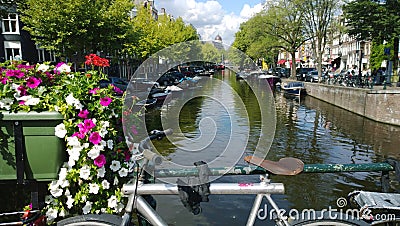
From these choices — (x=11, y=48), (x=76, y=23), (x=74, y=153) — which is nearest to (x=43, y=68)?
(x=74, y=153)

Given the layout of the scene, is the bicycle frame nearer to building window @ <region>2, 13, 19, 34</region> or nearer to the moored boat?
the moored boat

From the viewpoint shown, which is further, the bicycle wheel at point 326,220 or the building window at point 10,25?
the building window at point 10,25

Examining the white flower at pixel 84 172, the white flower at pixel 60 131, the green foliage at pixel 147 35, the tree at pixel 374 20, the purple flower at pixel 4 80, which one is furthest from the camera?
the green foliage at pixel 147 35

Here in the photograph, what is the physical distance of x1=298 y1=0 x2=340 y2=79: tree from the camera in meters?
35.3

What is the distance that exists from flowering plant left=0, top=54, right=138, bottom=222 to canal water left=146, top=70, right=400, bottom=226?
0.48 metres

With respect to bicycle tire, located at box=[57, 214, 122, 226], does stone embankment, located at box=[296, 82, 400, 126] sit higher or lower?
lower

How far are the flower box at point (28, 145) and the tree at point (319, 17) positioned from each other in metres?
34.9

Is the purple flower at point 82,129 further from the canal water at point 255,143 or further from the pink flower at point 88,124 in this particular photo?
the canal water at point 255,143

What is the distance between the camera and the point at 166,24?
146ft

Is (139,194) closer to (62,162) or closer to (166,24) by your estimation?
(62,162)

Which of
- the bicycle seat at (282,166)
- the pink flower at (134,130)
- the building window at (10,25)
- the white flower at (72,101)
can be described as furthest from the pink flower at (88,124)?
the building window at (10,25)

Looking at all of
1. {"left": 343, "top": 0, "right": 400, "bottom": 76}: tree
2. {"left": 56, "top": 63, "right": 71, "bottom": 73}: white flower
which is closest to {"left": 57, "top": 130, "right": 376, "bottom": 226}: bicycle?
{"left": 56, "top": 63, "right": 71, "bottom": 73}: white flower

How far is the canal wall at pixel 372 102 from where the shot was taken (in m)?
17.0

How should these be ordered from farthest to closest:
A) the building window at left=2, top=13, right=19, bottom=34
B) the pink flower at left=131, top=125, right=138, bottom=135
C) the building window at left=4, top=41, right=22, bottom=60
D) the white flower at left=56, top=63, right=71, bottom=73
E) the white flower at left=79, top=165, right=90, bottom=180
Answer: the building window at left=4, top=41, right=22, bottom=60 → the building window at left=2, top=13, right=19, bottom=34 → the white flower at left=56, top=63, right=71, bottom=73 → the pink flower at left=131, top=125, right=138, bottom=135 → the white flower at left=79, top=165, right=90, bottom=180
